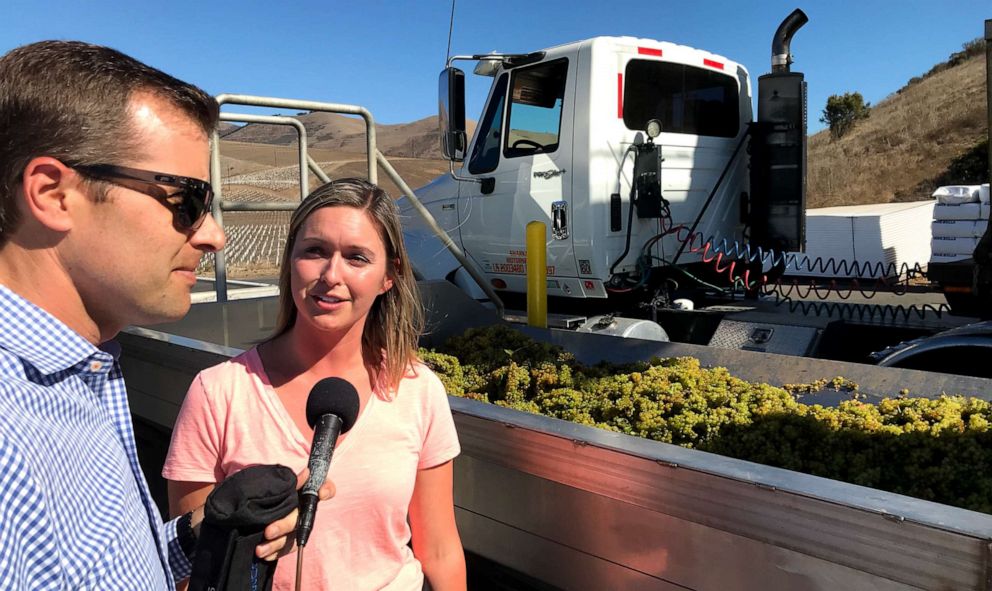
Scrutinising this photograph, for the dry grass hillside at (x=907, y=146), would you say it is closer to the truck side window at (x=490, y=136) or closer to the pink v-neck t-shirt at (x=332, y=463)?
the truck side window at (x=490, y=136)

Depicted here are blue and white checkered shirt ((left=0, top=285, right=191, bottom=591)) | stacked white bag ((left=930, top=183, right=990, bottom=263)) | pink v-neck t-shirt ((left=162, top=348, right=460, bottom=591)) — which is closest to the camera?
blue and white checkered shirt ((left=0, top=285, right=191, bottom=591))

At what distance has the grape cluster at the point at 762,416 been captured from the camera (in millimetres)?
2482

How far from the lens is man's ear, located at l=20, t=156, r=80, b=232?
0.95m

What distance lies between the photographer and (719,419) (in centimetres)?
298

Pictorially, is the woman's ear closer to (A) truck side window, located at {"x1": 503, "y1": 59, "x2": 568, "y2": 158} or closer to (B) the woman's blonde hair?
(B) the woman's blonde hair

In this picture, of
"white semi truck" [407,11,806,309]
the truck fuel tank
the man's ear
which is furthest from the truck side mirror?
the man's ear

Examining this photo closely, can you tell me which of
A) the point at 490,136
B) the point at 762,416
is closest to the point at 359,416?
the point at 762,416

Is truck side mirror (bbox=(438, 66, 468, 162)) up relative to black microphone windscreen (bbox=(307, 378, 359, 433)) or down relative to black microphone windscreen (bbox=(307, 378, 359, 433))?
up

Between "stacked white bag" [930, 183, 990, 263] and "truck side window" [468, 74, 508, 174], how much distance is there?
27.4ft

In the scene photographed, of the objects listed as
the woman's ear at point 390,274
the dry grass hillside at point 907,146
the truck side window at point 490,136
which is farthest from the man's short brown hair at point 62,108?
the dry grass hillside at point 907,146

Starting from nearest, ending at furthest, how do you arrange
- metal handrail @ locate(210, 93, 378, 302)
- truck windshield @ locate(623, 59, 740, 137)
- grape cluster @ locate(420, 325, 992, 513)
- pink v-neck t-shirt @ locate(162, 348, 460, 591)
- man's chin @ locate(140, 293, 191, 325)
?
man's chin @ locate(140, 293, 191, 325), pink v-neck t-shirt @ locate(162, 348, 460, 591), grape cluster @ locate(420, 325, 992, 513), metal handrail @ locate(210, 93, 378, 302), truck windshield @ locate(623, 59, 740, 137)

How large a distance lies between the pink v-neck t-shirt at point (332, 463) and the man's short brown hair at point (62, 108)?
0.83 metres

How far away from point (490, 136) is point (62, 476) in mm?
5103

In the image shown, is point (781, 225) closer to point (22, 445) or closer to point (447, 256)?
point (447, 256)
